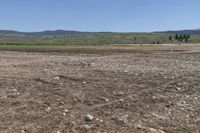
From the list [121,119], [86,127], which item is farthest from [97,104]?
[86,127]

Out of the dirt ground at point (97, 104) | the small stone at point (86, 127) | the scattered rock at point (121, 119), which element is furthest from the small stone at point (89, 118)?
the scattered rock at point (121, 119)

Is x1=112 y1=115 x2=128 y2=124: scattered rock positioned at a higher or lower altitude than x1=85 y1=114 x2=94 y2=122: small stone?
lower

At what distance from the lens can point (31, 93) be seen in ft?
→ 34.6

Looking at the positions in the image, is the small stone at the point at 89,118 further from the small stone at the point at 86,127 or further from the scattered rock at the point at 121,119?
the scattered rock at the point at 121,119

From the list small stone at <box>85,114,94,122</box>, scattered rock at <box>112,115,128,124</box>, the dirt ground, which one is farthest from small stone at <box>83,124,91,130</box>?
scattered rock at <box>112,115,128,124</box>

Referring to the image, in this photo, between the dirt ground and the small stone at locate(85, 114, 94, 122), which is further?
the small stone at locate(85, 114, 94, 122)

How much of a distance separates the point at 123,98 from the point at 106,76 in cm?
389

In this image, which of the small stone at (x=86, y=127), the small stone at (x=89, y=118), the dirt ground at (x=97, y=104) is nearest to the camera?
the small stone at (x=86, y=127)

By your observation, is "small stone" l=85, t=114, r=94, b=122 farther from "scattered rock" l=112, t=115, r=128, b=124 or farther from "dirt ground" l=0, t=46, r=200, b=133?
"scattered rock" l=112, t=115, r=128, b=124

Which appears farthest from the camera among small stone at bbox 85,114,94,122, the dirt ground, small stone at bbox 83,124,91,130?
small stone at bbox 85,114,94,122

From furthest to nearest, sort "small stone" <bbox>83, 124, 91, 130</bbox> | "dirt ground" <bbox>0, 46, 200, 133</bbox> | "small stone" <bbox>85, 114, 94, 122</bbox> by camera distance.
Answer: "small stone" <bbox>85, 114, 94, 122</bbox>, "dirt ground" <bbox>0, 46, 200, 133</bbox>, "small stone" <bbox>83, 124, 91, 130</bbox>

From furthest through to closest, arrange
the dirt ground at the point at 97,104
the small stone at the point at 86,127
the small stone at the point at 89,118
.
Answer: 1. the small stone at the point at 89,118
2. the dirt ground at the point at 97,104
3. the small stone at the point at 86,127

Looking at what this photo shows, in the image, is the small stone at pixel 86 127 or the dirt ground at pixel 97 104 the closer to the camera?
the small stone at pixel 86 127

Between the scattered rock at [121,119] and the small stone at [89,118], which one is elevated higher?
the small stone at [89,118]
